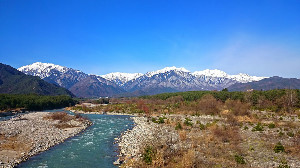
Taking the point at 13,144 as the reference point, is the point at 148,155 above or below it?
above

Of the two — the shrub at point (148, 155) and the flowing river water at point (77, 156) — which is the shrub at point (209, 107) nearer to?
the flowing river water at point (77, 156)

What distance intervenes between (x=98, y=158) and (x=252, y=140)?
21.8m

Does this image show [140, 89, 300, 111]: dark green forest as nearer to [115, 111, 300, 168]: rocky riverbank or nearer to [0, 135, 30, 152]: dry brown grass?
[115, 111, 300, 168]: rocky riverbank

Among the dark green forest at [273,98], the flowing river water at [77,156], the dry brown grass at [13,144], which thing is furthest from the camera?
the dark green forest at [273,98]

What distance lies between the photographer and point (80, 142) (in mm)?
31703

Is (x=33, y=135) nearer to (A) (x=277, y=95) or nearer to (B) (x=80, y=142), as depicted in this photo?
(B) (x=80, y=142)

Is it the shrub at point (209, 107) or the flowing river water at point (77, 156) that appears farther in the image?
the shrub at point (209, 107)

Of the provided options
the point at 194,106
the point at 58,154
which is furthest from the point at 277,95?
the point at 58,154

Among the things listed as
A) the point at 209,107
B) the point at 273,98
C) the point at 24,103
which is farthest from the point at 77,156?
the point at 24,103

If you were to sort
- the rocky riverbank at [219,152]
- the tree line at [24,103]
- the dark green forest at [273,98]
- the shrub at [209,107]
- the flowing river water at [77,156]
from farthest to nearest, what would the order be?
the tree line at [24,103] < the shrub at [209,107] < the dark green forest at [273,98] < the flowing river water at [77,156] < the rocky riverbank at [219,152]

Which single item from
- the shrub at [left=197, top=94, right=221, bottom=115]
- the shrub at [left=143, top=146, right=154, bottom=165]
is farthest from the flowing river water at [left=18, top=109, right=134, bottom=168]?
the shrub at [left=197, top=94, right=221, bottom=115]

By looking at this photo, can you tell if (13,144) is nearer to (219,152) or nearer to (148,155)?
(148,155)

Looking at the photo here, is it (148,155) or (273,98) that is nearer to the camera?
(148,155)

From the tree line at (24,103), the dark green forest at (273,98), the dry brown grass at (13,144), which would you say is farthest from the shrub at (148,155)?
the tree line at (24,103)
